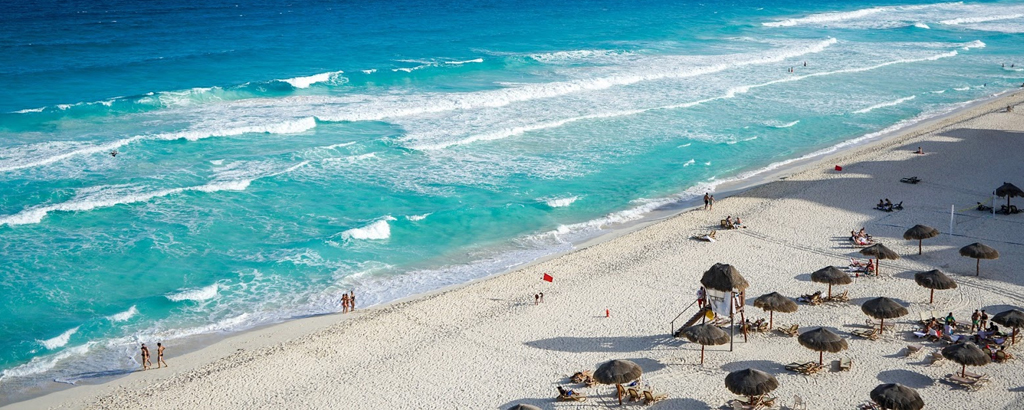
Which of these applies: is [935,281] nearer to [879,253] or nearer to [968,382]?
[879,253]

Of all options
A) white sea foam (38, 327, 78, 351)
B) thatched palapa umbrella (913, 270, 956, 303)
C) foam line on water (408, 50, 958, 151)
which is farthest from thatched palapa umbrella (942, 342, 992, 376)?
foam line on water (408, 50, 958, 151)

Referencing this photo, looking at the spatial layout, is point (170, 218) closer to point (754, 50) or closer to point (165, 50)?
point (165, 50)

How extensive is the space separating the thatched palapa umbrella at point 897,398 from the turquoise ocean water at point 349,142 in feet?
44.3

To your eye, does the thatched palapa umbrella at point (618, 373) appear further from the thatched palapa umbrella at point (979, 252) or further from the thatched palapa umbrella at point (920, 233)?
the thatched palapa umbrella at point (920, 233)

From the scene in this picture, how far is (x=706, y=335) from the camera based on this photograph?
18719 mm

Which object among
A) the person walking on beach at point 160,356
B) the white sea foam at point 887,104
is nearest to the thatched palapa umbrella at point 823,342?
the person walking on beach at point 160,356

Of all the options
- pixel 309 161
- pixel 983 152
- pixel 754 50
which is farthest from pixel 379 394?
pixel 754 50

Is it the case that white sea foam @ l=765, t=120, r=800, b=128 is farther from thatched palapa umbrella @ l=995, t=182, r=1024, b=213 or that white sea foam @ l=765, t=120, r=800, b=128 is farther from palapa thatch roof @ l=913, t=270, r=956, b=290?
palapa thatch roof @ l=913, t=270, r=956, b=290

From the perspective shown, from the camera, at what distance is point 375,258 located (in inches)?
1088

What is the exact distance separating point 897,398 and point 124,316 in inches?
775

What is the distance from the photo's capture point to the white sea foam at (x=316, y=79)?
5128 cm

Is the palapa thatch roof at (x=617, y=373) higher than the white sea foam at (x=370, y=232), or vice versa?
the palapa thatch roof at (x=617, y=373)

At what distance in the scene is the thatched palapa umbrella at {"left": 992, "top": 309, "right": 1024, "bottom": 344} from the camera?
18.8m

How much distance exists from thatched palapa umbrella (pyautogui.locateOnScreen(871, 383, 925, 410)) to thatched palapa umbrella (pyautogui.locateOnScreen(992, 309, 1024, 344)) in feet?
14.9
